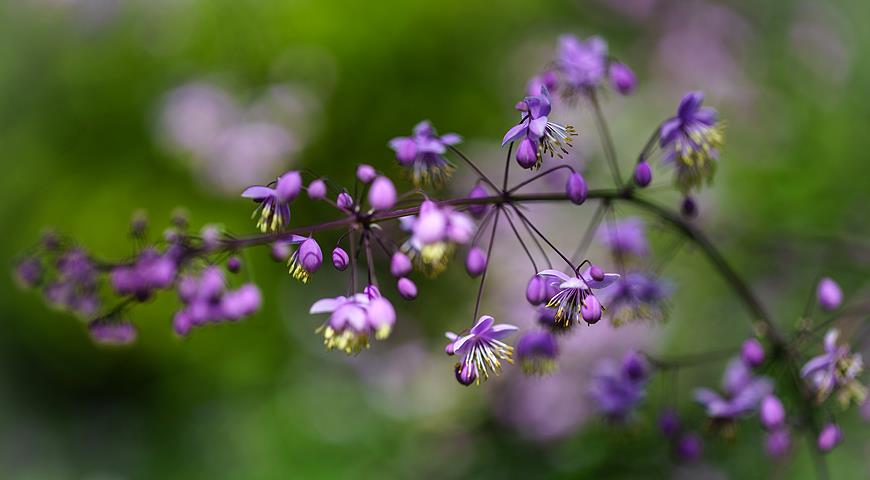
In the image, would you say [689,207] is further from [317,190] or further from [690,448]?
[317,190]

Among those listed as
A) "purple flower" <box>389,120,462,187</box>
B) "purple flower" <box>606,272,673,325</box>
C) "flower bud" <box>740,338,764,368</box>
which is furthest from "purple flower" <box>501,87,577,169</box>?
"flower bud" <box>740,338,764,368</box>

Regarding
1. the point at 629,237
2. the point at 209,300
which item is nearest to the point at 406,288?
the point at 209,300

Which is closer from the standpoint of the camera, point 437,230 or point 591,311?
point 437,230

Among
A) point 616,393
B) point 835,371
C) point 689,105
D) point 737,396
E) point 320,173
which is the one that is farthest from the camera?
point 320,173

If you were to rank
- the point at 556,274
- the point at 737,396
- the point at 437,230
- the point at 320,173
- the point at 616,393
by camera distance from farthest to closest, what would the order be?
1. the point at 320,173
2. the point at 616,393
3. the point at 737,396
4. the point at 556,274
5. the point at 437,230

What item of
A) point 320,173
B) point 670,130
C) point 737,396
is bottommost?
point 737,396

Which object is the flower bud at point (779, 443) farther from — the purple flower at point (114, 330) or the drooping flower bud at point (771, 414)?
the purple flower at point (114, 330)

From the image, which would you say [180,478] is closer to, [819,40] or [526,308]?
[526,308]
